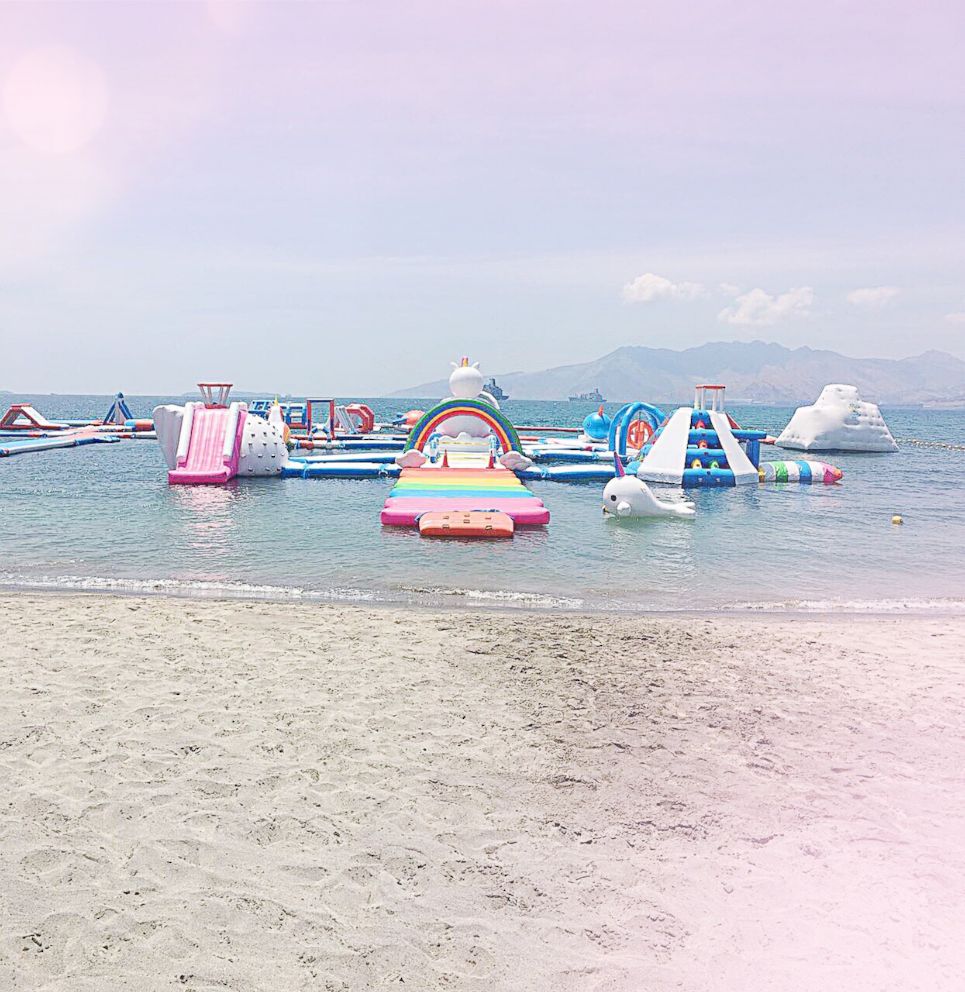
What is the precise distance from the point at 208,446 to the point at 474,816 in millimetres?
17589

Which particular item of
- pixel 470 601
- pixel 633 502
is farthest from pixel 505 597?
pixel 633 502

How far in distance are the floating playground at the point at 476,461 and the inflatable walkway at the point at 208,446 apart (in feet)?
0.09

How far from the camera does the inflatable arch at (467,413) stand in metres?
21.7

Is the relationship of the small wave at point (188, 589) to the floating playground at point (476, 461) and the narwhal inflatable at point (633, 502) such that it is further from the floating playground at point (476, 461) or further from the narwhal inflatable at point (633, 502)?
the narwhal inflatable at point (633, 502)

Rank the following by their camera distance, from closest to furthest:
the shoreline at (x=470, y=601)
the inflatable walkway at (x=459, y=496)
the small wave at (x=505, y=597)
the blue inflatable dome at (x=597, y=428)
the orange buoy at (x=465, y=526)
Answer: the shoreline at (x=470, y=601), the small wave at (x=505, y=597), the orange buoy at (x=465, y=526), the inflatable walkway at (x=459, y=496), the blue inflatable dome at (x=597, y=428)

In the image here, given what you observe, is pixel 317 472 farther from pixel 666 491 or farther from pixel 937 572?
pixel 937 572

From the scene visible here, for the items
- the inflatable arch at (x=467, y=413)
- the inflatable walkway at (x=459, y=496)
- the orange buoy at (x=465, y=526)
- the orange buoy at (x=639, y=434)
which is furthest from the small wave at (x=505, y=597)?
the orange buoy at (x=639, y=434)

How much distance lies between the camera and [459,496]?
15852 mm

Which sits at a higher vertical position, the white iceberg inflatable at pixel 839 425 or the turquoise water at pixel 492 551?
the white iceberg inflatable at pixel 839 425

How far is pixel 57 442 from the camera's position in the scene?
31562 millimetres

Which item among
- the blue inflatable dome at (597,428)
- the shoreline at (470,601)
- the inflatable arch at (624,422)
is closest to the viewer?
the shoreline at (470,601)

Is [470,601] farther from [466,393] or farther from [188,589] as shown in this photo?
[466,393]

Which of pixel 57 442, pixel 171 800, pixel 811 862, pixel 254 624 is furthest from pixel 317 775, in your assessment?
pixel 57 442

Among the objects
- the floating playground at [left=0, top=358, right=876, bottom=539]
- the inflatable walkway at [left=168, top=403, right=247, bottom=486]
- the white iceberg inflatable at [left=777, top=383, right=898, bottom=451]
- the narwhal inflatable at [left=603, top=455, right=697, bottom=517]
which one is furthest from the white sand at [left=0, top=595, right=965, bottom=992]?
the white iceberg inflatable at [left=777, top=383, right=898, bottom=451]
